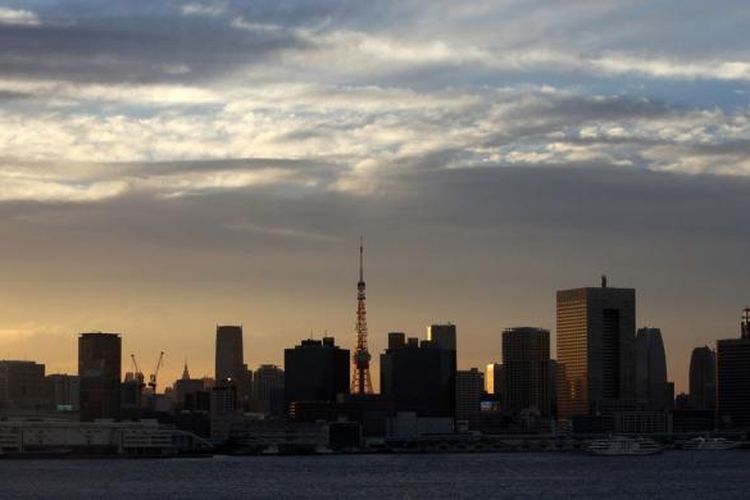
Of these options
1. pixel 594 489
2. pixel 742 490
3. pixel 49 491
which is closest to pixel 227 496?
pixel 49 491

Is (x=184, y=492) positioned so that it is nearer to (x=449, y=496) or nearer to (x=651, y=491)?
(x=449, y=496)

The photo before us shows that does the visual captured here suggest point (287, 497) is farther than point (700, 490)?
No

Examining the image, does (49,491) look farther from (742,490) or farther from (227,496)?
(742,490)

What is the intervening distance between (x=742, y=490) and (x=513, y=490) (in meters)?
25.1

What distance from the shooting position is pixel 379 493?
194 metres

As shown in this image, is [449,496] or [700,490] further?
[700,490]

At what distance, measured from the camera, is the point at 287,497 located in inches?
7283

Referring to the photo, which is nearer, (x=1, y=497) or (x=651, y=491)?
(x=1, y=497)

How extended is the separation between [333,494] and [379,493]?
4973mm

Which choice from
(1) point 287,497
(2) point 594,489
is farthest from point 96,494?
(2) point 594,489

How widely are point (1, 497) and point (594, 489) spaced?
6451 centimetres

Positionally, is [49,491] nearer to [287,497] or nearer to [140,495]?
[140,495]

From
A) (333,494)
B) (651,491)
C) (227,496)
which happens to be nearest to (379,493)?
(333,494)

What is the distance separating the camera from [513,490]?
197625 millimetres
